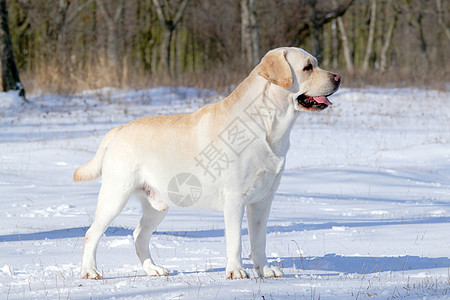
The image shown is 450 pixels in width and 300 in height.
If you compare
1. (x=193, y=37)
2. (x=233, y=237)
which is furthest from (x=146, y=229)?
(x=193, y=37)

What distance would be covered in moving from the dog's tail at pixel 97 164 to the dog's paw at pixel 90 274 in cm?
70

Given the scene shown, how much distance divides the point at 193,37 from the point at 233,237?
35.6 meters

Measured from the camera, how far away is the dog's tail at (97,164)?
444 centimetres

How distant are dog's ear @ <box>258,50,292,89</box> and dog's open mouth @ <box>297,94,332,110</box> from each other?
0.54ft

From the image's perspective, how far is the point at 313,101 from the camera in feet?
13.2

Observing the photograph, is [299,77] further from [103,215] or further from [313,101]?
[103,215]

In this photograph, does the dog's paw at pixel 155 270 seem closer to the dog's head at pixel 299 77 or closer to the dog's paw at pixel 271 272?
the dog's paw at pixel 271 272

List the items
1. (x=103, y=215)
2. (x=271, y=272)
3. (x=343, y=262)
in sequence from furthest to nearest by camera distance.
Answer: (x=343, y=262) < (x=103, y=215) < (x=271, y=272)

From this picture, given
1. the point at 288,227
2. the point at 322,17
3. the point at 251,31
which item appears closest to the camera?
the point at 288,227

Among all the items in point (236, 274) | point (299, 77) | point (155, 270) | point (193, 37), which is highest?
point (299, 77)

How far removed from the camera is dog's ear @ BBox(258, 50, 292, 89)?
389 centimetres

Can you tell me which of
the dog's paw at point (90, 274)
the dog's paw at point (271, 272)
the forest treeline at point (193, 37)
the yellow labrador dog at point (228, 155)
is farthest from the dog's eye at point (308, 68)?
the forest treeline at point (193, 37)

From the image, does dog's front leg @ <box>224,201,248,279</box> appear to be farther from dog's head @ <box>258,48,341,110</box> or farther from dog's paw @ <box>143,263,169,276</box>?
dog's head @ <box>258,48,341,110</box>

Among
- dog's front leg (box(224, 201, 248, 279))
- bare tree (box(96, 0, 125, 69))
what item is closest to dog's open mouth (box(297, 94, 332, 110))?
dog's front leg (box(224, 201, 248, 279))
